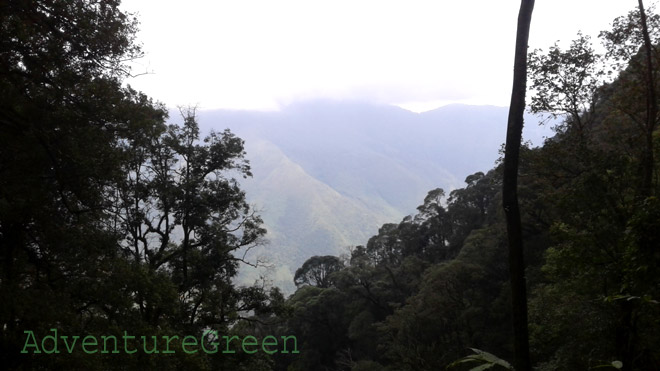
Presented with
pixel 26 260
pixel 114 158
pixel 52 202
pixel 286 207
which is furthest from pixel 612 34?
pixel 286 207

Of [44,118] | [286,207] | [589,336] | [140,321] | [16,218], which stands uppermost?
[286,207]

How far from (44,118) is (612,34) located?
418 inches

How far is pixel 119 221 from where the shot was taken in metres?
10.5

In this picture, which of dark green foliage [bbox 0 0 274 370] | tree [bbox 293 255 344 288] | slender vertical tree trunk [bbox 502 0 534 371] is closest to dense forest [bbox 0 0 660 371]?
dark green foliage [bbox 0 0 274 370]

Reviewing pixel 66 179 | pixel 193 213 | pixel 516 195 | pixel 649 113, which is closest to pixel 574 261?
pixel 649 113

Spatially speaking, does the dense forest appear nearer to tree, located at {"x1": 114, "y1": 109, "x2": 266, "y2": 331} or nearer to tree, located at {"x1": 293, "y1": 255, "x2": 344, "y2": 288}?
tree, located at {"x1": 114, "y1": 109, "x2": 266, "y2": 331}

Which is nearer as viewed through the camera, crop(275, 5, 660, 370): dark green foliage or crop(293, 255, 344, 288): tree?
crop(275, 5, 660, 370): dark green foliage

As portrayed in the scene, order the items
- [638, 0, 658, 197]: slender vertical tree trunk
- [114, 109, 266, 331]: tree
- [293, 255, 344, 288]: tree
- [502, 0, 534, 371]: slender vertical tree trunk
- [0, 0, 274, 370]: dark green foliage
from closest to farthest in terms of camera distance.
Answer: [502, 0, 534, 371]: slender vertical tree trunk, [0, 0, 274, 370]: dark green foliage, [638, 0, 658, 197]: slender vertical tree trunk, [114, 109, 266, 331]: tree, [293, 255, 344, 288]: tree

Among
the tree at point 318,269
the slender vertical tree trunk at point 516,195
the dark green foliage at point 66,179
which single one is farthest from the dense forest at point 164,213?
the tree at point 318,269

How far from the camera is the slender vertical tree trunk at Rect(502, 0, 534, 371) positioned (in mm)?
4027

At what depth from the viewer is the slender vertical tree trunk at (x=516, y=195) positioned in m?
4.03

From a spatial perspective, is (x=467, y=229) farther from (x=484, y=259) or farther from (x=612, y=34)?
(x=612, y=34)

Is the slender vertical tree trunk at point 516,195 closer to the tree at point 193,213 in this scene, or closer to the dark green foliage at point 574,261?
the dark green foliage at point 574,261

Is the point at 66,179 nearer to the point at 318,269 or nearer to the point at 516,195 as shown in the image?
the point at 516,195
